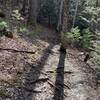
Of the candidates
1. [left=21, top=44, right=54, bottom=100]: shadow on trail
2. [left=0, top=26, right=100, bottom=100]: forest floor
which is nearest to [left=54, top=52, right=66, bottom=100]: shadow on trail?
[left=0, top=26, right=100, bottom=100]: forest floor

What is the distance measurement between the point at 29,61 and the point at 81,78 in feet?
6.87

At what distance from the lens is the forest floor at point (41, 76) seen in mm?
6676

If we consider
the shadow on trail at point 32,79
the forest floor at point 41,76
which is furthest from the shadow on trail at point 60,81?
the shadow on trail at point 32,79

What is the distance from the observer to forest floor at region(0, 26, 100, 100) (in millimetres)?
6676

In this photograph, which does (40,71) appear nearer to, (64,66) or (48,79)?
(48,79)

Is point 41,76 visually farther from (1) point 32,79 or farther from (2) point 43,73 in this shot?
(1) point 32,79

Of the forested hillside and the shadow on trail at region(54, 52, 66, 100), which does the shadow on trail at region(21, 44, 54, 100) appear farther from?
the shadow on trail at region(54, 52, 66, 100)

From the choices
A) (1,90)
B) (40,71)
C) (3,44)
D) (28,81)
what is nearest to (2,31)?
(3,44)

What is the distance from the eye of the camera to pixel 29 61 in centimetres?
875

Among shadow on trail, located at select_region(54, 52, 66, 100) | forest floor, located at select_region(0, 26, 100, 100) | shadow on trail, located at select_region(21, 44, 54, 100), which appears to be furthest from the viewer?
shadow on trail, located at select_region(54, 52, 66, 100)

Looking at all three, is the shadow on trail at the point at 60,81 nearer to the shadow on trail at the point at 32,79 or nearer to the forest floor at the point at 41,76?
the forest floor at the point at 41,76

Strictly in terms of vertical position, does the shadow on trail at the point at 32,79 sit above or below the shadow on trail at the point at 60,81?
above

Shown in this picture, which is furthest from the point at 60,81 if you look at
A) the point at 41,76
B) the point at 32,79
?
the point at 32,79

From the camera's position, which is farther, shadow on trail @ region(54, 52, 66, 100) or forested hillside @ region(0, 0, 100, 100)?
shadow on trail @ region(54, 52, 66, 100)
